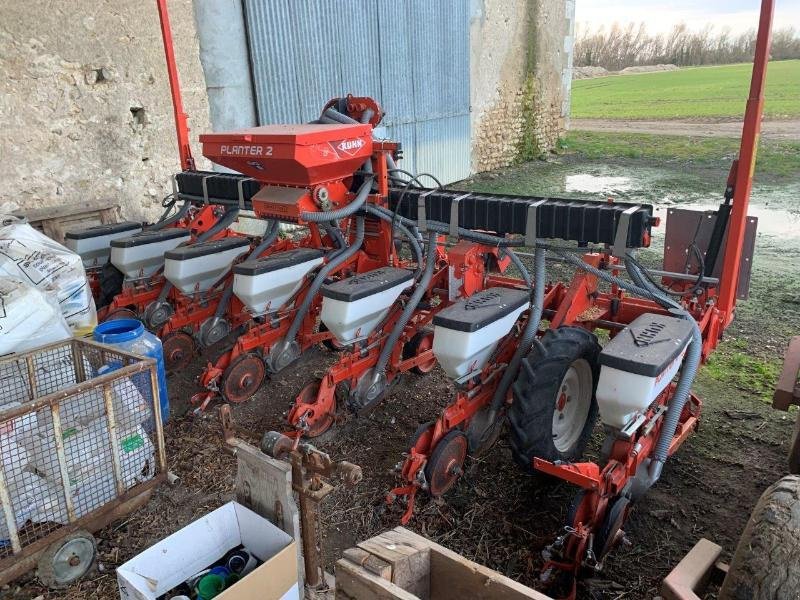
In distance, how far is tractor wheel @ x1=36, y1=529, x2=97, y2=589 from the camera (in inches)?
106

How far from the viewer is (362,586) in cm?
146

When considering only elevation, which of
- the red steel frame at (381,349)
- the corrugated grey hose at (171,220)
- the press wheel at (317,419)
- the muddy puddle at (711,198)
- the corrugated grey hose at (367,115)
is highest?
the corrugated grey hose at (367,115)

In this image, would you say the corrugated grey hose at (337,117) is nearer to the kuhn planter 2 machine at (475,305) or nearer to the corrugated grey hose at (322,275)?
the kuhn planter 2 machine at (475,305)

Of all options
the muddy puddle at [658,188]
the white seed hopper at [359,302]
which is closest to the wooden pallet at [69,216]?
the white seed hopper at [359,302]

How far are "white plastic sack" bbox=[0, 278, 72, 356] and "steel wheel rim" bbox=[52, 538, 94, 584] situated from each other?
1.25m

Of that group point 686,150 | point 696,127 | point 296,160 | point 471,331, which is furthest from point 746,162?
point 696,127

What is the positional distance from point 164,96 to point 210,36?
3.03 feet

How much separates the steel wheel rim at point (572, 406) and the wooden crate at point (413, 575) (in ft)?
6.05

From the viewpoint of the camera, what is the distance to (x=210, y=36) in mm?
6711

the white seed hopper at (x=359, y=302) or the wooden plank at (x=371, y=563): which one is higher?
the wooden plank at (x=371, y=563)

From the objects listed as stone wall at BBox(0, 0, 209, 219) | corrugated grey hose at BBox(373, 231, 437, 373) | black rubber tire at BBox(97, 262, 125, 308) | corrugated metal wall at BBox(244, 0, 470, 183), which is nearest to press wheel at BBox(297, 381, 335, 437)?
corrugated grey hose at BBox(373, 231, 437, 373)

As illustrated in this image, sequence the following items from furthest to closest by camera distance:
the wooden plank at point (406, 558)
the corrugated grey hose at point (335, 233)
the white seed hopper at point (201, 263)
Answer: the corrugated grey hose at point (335, 233), the white seed hopper at point (201, 263), the wooden plank at point (406, 558)

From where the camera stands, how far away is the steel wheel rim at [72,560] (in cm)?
271

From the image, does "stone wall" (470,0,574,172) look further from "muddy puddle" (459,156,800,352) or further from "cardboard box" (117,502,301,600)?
"cardboard box" (117,502,301,600)
